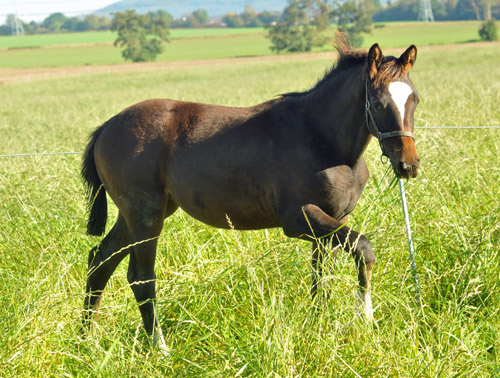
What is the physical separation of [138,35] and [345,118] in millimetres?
94743

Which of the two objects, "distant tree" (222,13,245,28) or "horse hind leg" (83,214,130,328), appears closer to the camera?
"horse hind leg" (83,214,130,328)

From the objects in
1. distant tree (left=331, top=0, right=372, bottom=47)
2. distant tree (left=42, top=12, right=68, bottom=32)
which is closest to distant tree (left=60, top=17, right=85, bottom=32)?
distant tree (left=42, top=12, right=68, bottom=32)

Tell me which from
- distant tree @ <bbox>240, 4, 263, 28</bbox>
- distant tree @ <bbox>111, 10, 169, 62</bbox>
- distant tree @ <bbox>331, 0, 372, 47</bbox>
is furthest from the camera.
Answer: distant tree @ <bbox>240, 4, 263, 28</bbox>

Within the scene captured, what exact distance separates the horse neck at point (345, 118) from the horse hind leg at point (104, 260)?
67.8 inches

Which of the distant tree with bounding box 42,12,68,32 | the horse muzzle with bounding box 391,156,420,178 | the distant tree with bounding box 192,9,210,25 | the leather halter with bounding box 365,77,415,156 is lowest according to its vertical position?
the horse muzzle with bounding box 391,156,420,178

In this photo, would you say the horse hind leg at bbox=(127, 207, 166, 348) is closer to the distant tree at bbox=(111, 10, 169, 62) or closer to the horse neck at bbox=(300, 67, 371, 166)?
the horse neck at bbox=(300, 67, 371, 166)

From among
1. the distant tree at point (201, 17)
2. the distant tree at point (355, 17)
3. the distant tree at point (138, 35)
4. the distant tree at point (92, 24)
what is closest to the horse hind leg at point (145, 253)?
the distant tree at point (138, 35)

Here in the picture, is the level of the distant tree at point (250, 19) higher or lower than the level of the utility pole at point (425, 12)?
higher

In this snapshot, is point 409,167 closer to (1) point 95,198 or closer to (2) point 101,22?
(1) point 95,198

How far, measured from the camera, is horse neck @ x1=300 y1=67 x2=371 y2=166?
373 centimetres

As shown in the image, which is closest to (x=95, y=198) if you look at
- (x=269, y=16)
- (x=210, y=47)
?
(x=210, y=47)

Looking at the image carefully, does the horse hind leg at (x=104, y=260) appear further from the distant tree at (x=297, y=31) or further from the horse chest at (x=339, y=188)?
the distant tree at (x=297, y=31)

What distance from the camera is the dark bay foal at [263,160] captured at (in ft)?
11.4

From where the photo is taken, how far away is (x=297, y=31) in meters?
95.6
